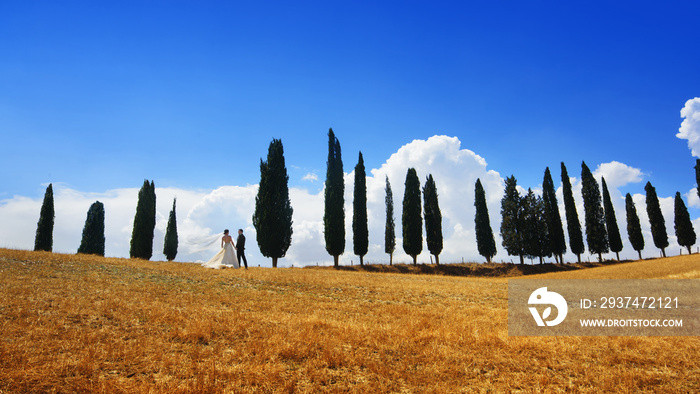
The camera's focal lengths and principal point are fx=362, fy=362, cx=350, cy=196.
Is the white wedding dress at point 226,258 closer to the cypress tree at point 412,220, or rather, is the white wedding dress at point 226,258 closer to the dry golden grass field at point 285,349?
the dry golden grass field at point 285,349

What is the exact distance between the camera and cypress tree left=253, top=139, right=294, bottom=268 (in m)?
38.8

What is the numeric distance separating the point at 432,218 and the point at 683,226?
143 feet

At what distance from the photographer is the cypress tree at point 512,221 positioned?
175 ft

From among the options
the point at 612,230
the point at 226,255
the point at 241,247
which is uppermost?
the point at 612,230

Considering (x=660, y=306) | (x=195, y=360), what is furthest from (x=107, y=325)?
(x=660, y=306)

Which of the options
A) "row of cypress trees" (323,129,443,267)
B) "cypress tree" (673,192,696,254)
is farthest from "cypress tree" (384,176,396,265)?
"cypress tree" (673,192,696,254)

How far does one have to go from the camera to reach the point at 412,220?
5034 centimetres

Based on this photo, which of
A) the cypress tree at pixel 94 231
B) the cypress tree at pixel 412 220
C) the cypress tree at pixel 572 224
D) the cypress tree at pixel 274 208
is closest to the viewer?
the cypress tree at pixel 274 208

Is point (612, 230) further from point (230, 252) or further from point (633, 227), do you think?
point (230, 252)

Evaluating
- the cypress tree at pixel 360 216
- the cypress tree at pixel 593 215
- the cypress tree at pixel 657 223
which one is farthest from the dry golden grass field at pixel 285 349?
the cypress tree at pixel 657 223

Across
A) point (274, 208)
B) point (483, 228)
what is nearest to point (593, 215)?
point (483, 228)

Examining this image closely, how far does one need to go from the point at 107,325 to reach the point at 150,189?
155 feet

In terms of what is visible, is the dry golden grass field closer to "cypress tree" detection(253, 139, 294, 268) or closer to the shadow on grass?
"cypress tree" detection(253, 139, 294, 268)

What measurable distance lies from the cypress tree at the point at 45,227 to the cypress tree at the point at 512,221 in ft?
203
